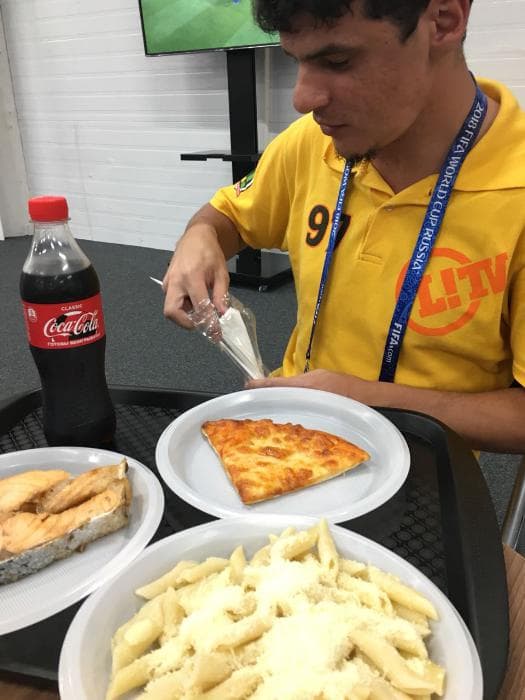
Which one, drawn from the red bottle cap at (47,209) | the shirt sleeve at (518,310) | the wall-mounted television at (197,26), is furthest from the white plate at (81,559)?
A: the wall-mounted television at (197,26)

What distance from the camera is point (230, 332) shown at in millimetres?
1094

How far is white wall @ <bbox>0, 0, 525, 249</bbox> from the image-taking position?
3791 millimetres

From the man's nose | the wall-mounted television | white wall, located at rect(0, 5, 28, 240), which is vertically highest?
the wall-mounted television

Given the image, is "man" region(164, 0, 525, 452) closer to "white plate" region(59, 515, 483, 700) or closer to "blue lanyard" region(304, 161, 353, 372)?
"blue lanyard" region(304, 161, 353, 372)

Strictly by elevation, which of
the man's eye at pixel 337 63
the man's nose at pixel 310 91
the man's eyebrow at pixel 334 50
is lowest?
the man's nose at pixel 310 91

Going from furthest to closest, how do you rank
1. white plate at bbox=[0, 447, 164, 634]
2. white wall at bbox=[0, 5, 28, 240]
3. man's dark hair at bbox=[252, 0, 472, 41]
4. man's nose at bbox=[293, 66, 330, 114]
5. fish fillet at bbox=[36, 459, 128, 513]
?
white wall at bbox=[0, 5, 28, 240], man's nose at bbox=[293, 66, 330, 114], man's dark hair at bbox=[252, 0, 472, 41], fish fillet at bbox=[36, 459, 128, 513], white plate at bbox=[0, 447, 164, 634]

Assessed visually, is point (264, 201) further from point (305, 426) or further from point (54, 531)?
point (54, 531)

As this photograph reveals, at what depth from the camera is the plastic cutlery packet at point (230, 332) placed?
1088mm

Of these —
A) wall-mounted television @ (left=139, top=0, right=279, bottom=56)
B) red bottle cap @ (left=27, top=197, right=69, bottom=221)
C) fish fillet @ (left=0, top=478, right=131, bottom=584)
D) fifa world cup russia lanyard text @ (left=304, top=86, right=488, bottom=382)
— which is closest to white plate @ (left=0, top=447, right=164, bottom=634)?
fish fillet @ (left=0, top=478, right=131, bottom=584)

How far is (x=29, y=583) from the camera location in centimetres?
59

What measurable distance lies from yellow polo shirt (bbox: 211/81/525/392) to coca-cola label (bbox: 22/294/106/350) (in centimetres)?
55

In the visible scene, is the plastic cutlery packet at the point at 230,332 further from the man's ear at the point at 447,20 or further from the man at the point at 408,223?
the man's ear at the point at 447,20

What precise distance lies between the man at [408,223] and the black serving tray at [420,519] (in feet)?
0.58

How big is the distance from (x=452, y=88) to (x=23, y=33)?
4.56 metres
